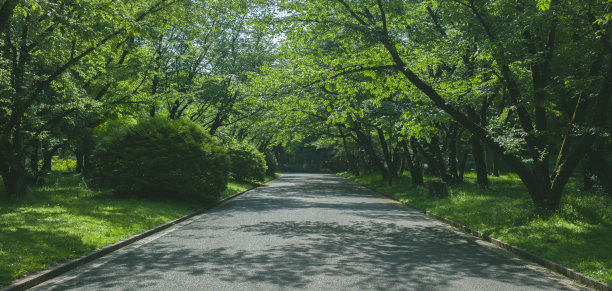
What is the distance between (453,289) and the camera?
528 cm

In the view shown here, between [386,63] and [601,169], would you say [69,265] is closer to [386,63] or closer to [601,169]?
[386,63]

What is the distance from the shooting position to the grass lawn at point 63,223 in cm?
621

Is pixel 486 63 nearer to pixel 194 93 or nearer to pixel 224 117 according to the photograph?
pixel 194 93

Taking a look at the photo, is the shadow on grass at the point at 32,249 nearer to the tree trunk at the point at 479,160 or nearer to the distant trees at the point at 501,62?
the distant trees at the point at 501,62

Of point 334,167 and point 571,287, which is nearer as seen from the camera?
point 571,287

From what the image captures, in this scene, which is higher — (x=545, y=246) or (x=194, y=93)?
(x=194, y=93)

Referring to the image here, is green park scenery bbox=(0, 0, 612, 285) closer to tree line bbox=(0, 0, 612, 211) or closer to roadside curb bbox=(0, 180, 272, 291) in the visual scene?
tree line bbox=(0, 0, 612, 211)

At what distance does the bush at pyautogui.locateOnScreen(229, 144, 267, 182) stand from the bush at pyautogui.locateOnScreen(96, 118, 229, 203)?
13.3 m

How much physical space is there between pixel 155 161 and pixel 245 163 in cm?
1583

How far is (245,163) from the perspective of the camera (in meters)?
30.4

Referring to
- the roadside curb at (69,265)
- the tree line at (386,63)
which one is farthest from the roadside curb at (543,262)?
the roadside curb at (69,265)

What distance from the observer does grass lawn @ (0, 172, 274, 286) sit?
6215 mm

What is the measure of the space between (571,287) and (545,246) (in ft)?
7.25

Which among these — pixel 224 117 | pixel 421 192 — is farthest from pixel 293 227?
pixel 224 117
